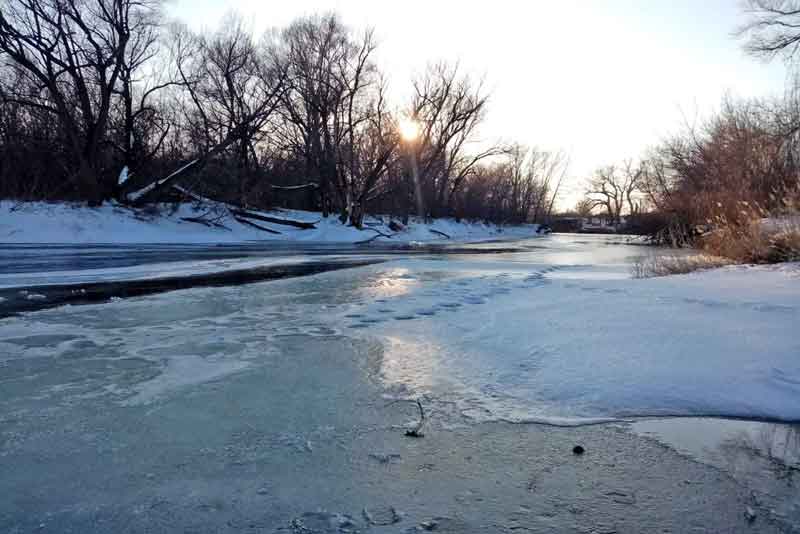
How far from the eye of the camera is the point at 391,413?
2.65m

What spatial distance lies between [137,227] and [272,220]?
21.5 feet

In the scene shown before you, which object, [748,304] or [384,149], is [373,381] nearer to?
[748,304]

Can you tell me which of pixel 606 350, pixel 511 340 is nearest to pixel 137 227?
pixel 511 340

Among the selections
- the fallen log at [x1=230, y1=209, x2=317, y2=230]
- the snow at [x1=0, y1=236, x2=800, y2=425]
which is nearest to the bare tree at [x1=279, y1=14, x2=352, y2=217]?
the fallen log at [x1=230, y1=209, x2=317, y2=230]

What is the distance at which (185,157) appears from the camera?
87.2ft

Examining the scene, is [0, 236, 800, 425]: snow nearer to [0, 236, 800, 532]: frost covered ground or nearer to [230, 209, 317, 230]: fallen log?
[0, 236, 800, 532]: frost covered ground

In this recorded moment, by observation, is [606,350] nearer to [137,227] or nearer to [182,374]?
[182,374]

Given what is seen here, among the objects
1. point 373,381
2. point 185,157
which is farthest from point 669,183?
point 373,381

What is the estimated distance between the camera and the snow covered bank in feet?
58.6

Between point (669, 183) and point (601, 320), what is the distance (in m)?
25.3

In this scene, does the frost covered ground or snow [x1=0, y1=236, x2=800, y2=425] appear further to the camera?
snow [x1=0, y1=236, x2=800, y2=425]

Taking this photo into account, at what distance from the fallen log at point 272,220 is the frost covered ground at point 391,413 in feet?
68.1

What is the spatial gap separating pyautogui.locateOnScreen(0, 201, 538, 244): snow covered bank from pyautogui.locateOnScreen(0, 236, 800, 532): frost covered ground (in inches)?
608

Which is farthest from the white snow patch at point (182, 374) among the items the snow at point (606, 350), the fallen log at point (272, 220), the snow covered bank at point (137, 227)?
the fallen log at point (272, 220)
